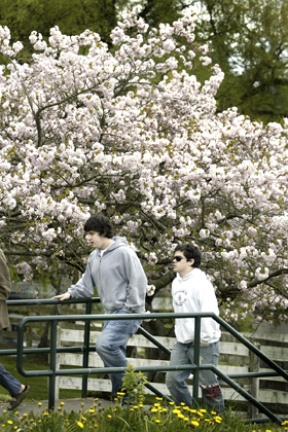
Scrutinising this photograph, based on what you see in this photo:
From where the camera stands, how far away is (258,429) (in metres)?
9.32

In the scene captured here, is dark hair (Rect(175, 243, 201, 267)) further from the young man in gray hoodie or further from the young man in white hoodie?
the young man in gray hoodie

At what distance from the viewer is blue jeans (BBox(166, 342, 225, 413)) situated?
9.05 meters

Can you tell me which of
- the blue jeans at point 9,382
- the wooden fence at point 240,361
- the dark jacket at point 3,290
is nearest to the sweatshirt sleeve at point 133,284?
the dark jacket at point 3,290

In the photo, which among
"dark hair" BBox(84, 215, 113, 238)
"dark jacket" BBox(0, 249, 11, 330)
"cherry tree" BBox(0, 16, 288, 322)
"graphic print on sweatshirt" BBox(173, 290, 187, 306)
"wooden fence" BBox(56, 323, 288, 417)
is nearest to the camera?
"dark jacket" BBox(0, 249, 11, 330)

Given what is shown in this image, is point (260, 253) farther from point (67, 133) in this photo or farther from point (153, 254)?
point (67, 133)

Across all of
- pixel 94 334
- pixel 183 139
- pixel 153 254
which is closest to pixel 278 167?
pixel 183 139

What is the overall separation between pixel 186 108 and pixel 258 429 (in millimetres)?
8164

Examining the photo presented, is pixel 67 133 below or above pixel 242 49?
below

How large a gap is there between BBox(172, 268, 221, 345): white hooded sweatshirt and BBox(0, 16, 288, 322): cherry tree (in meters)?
4.68

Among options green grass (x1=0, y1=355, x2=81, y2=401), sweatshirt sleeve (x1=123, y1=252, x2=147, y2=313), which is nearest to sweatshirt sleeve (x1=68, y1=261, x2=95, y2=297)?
sweatshirt sleeve (x1=123, y1=252, x2=147, y2=313)

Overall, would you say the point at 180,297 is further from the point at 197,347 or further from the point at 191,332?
the point at 197,347

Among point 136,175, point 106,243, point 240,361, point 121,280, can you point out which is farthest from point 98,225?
point 240,361

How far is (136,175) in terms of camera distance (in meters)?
14.9

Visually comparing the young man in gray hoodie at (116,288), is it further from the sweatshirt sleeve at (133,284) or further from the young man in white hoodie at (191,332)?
the young man in white hoodie at (191,332)
